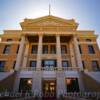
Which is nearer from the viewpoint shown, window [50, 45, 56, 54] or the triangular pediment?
the triangular pediment

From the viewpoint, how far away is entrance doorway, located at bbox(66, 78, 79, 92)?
20062 mm

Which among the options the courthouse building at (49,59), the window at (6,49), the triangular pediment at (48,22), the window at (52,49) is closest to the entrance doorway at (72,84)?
the courthouse building at (49,59)

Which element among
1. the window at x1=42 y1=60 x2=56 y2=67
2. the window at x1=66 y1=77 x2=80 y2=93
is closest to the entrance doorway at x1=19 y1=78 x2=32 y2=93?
the window at x1=42 y1=60 x2=56 y2=67

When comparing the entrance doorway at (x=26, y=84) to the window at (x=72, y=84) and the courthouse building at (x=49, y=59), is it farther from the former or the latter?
the window at (x=72, y=84)

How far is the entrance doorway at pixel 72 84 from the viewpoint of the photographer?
65.8 ft

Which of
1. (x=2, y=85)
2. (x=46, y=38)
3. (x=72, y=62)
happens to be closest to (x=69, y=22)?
(x=46, y=38)

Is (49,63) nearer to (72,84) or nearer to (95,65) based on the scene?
(72,84)

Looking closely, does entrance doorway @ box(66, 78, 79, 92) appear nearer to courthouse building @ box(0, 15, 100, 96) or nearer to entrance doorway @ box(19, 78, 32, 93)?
courthouse building @ box(0, 15, 100, 96)

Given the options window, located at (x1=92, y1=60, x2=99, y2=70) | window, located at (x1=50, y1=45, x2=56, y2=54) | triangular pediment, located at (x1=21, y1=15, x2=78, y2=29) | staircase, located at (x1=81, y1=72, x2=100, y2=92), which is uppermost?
triangular pediment, located at (x1=21, y1=15, x2=78, y2=29)

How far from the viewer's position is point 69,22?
2606 centimetres

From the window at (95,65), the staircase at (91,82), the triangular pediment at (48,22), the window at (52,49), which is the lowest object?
the staircase at (91,82)

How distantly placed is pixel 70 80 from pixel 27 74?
22.8ft

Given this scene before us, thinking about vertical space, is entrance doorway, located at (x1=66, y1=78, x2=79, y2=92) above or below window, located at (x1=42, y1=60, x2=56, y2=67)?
below

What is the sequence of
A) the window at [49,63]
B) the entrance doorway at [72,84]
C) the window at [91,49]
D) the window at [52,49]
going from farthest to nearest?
the window at [91,49]
the window at [52,49]
the window at [49,63]
the entrance doorway at [72,84]
